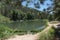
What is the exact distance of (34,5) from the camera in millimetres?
4344

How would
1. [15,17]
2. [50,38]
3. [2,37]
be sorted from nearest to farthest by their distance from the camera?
1. [50,38]
2. [2,37]
3. [15,17]

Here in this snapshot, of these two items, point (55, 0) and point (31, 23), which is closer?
point (55, 0)

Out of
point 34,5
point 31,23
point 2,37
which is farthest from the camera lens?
point 31,23

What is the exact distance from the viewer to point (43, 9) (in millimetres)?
4738

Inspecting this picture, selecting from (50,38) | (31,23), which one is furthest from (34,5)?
(31,23)

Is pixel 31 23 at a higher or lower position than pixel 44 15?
lower

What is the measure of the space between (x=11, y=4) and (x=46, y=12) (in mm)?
844

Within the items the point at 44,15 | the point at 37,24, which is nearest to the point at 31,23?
the point at 37,24

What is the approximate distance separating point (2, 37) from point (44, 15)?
798cm

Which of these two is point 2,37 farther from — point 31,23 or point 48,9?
point 31,23

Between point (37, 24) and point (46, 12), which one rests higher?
point (46, 12)

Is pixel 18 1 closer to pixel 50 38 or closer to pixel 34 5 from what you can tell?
pixel 34 5

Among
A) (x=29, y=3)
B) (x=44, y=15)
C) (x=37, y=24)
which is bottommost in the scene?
(x=37, y=24)

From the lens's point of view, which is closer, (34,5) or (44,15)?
(34,5)
